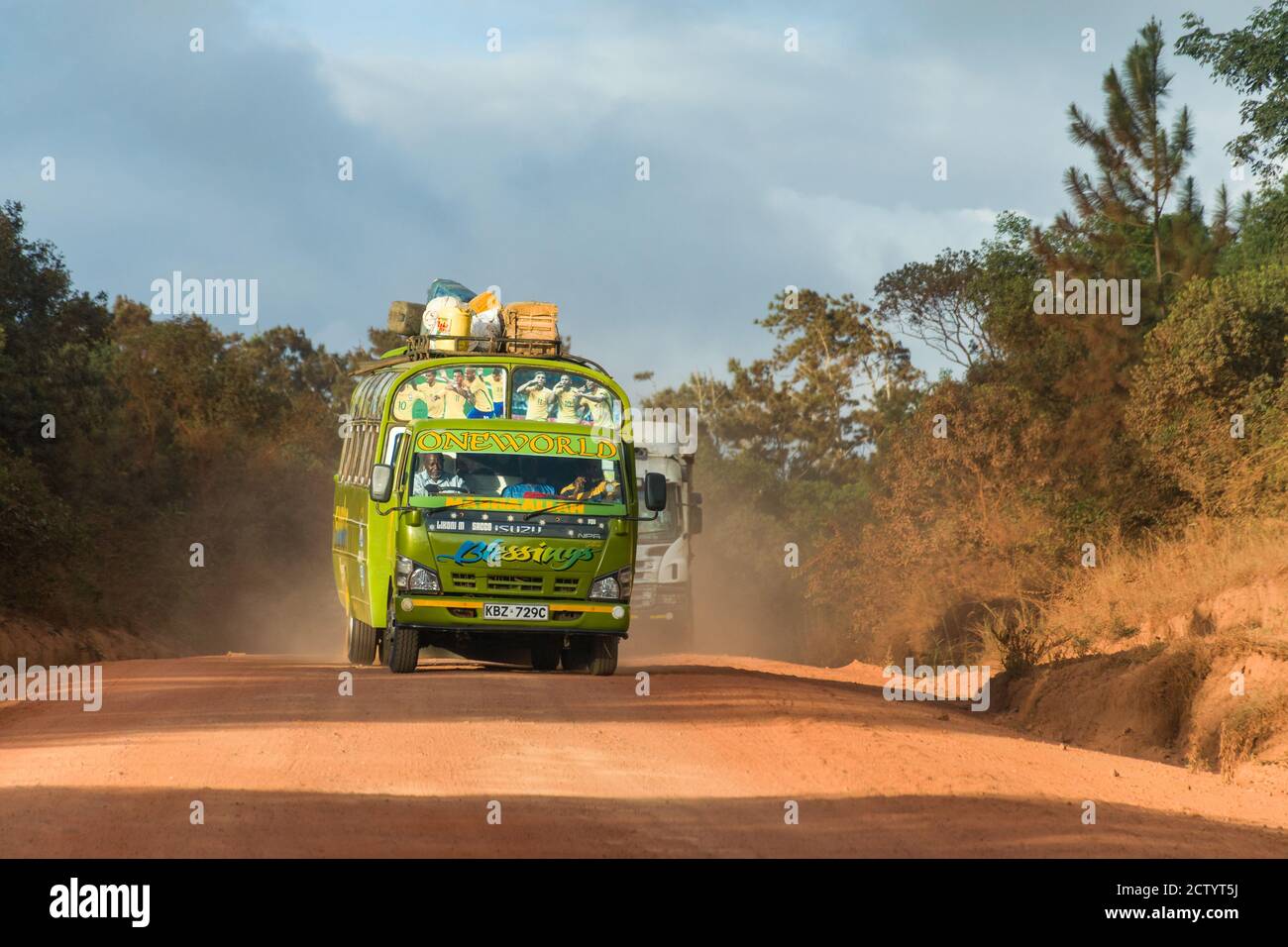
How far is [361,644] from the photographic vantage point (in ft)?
68.3

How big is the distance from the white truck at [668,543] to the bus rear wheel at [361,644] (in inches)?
328

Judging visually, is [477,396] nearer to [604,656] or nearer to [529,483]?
[529,483]

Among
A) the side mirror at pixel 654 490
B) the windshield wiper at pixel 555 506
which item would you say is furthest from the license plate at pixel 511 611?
the side mirror at pixel 654 490

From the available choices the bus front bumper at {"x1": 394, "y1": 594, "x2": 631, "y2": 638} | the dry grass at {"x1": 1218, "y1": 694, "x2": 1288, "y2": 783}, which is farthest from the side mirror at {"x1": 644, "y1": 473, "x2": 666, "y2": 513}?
the dry grass at {"x1": 1218, "y1": 694, "x2": 1288, "y2": 783}

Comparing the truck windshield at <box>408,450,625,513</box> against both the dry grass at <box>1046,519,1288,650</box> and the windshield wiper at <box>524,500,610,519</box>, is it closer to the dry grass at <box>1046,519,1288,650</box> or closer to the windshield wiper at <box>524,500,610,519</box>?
the windshield wiper at <box>524,500,610,519</box>

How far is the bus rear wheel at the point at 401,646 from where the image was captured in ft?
59.3

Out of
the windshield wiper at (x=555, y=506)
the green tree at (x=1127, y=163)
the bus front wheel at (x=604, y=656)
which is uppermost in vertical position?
the green tree at (x=1127, y=163)

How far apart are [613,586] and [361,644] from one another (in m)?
4.43

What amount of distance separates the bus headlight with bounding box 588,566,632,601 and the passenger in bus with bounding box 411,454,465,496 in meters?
1.74

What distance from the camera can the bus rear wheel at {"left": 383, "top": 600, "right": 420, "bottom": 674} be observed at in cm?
1806

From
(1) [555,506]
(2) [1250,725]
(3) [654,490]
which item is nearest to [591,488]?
(1) [555,506]

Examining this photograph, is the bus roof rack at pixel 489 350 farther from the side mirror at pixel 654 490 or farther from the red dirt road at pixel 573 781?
the red dirt road at pixel 573 781

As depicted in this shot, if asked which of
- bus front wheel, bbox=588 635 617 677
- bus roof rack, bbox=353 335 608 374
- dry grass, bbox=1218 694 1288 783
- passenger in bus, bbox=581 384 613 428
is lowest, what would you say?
dry grass, bbox=1218 694 1288 783
